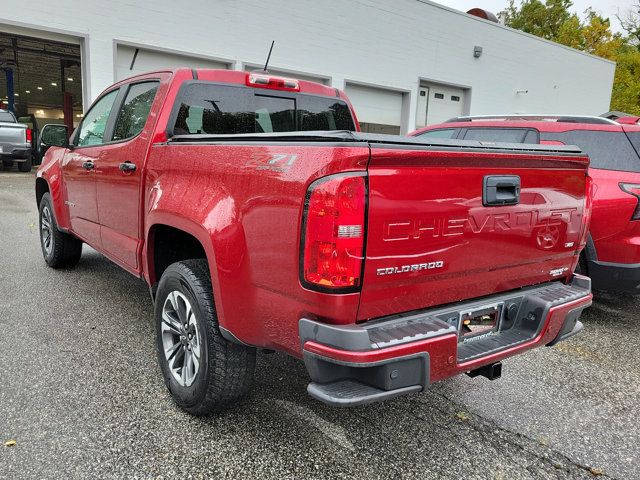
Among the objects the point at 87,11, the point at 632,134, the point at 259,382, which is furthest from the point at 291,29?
the point at 259,382

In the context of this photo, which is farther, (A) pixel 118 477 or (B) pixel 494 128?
(B) pixel 494 128

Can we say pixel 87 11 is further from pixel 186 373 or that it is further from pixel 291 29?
pixel 186 373

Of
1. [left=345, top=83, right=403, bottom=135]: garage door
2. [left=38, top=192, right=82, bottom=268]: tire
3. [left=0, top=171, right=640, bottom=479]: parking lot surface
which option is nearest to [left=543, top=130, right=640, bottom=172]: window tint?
[left=0, top=171, right=640, bottom=479]: parking lot surface

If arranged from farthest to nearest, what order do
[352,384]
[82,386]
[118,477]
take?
[82,386]
[118,477]
[352,384]

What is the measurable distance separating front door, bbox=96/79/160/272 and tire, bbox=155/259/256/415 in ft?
2.29

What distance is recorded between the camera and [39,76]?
102ft

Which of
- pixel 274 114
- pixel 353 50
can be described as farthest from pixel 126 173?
pixel 353 50

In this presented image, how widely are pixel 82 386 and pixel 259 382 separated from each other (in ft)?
3.43

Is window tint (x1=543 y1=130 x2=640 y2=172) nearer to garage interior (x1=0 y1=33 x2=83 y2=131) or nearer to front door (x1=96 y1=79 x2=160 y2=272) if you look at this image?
front door (x1=96 y1=79 x2=160 y2=272)

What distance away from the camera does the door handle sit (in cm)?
323

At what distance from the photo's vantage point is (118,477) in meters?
2.18

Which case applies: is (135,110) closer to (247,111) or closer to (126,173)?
(126,173)

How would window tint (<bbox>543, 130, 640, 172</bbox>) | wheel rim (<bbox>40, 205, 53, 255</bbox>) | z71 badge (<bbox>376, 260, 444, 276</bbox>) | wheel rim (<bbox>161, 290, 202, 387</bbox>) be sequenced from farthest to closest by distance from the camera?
wheel rim (<bbox>40, 205, 53, 255</bbox>) < window tint (<bbox>543, 130, 640, 172</bbox>) < wheel rim (<bbox>161, 290, 202, 387</bbox>) < z71 badge (<bbox>376, 260, 444, 276</bbox>)

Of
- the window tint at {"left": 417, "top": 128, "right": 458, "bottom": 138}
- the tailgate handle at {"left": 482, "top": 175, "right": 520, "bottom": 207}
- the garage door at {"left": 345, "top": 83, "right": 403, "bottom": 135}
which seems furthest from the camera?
the garage door at {"left": 345, "top": 83, "right": 403, "bottom": 135}
